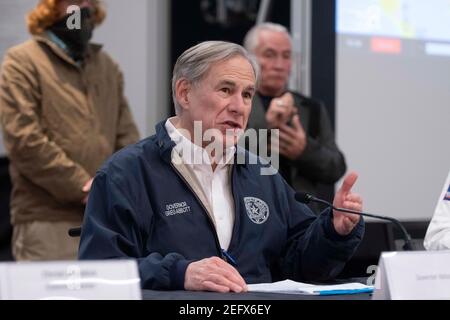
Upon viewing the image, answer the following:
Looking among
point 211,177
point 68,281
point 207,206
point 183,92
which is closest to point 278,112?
point 183,92

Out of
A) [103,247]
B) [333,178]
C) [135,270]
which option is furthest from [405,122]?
[135,270]

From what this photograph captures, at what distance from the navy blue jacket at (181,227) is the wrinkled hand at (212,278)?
41 mm

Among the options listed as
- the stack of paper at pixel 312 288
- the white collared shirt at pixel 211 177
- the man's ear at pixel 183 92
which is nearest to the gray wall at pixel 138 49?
the man's ear at pixel 183 92

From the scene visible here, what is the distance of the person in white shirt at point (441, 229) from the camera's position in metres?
2.63

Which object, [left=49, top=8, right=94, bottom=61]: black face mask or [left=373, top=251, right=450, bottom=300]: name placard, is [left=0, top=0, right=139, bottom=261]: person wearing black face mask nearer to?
[left=49, top=8, right=94, bottom=61]: black face mask

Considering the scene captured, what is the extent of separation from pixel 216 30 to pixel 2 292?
533 centimetres

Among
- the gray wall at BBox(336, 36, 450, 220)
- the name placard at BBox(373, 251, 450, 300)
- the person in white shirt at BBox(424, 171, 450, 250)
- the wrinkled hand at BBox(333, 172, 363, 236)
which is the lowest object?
the gray wall at BBox(336, 36, 450, 220)

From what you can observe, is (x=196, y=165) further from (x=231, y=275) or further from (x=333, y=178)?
(x=333, y=178)

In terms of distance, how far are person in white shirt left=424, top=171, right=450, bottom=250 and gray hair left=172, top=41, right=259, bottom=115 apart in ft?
2.26

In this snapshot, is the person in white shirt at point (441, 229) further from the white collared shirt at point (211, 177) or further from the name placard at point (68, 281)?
the name placard at point (68, 281)

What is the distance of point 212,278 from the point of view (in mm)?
2162

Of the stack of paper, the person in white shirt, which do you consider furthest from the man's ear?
the person in white shirt

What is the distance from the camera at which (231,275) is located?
217cm

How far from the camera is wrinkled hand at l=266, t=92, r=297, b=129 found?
392 centimetres
